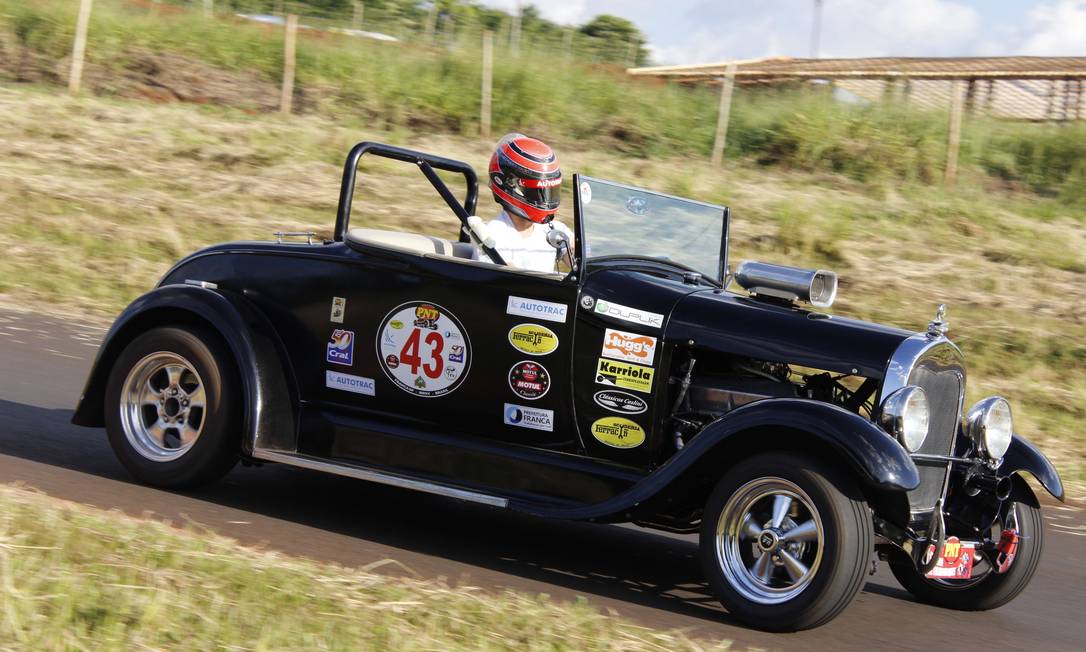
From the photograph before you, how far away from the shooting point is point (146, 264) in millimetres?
12719

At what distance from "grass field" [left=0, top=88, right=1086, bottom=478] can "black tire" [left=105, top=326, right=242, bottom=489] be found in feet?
17.7

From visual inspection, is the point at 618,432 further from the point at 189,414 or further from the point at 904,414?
the point at 189,414

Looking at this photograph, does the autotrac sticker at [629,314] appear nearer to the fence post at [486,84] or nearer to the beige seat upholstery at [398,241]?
the beige seat upholstery at [398,241]

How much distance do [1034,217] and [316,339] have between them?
39.1ft

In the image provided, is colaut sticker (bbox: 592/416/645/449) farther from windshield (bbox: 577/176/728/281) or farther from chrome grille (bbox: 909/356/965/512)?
chrome grille (bbox: 909/356/965/512)

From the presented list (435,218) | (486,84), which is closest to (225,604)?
(435,218)

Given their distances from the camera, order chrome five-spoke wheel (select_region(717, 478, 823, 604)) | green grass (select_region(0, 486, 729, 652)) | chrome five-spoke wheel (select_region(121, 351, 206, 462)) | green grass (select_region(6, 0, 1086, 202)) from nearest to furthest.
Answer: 1. green grass (select_region(0, 486, 729, 652))
2. chrome five-spoke wheel (select_region(717, 478, 823, 604))
3. chrome five-spoke wheel (select_region(121, 351, 206, 462))
4. green grass (select_region(6, 0, 1086, 202))

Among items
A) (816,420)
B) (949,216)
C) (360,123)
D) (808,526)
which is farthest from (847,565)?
(360,123)

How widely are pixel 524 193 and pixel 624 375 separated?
49.9 inches

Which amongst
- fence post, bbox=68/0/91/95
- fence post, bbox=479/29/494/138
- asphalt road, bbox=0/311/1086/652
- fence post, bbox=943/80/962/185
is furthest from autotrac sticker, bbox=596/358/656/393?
fence post, bbox=68/0/91/95

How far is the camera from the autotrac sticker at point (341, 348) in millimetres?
5973

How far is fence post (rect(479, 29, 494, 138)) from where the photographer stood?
764 inches

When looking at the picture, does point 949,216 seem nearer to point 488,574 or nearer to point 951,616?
point 951,616

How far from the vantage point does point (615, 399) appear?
5379 millimetres
